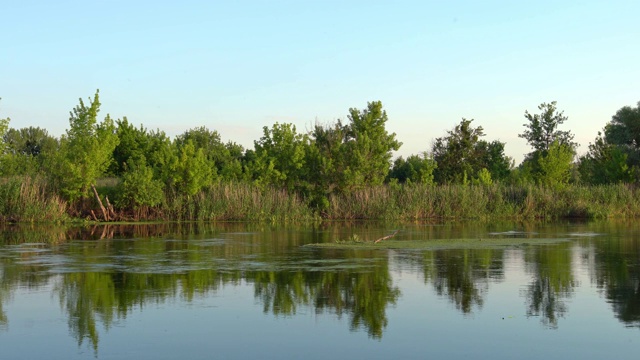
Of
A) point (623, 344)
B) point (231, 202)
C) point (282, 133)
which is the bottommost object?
point (623, 344)

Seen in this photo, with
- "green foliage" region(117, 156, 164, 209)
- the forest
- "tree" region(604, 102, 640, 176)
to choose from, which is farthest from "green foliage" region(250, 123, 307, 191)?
"tree" region(604, 102, 640, 176)

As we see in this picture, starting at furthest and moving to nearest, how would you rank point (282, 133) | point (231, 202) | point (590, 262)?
point (282, 133), point (231, 202), point (590, 262)

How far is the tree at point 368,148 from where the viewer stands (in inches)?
1844

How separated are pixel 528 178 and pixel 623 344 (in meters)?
50.7

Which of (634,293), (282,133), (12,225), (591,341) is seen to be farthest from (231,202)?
(591,341)

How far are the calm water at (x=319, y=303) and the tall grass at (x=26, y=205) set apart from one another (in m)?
17.8

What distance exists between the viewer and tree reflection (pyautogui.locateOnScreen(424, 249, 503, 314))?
14.0m

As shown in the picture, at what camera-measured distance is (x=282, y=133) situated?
159ft

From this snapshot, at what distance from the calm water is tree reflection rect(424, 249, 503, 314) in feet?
0.11

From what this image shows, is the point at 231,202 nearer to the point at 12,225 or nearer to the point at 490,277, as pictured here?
the point at 12,225

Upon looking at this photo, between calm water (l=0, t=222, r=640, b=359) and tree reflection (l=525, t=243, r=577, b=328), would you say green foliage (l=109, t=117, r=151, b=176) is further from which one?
tree reflection (l=525, t=243, r=577, b=328)

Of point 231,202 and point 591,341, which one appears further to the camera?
point 231,202

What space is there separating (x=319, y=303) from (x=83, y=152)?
31.5m

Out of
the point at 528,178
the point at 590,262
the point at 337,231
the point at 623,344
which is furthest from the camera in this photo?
the point at 528,178
